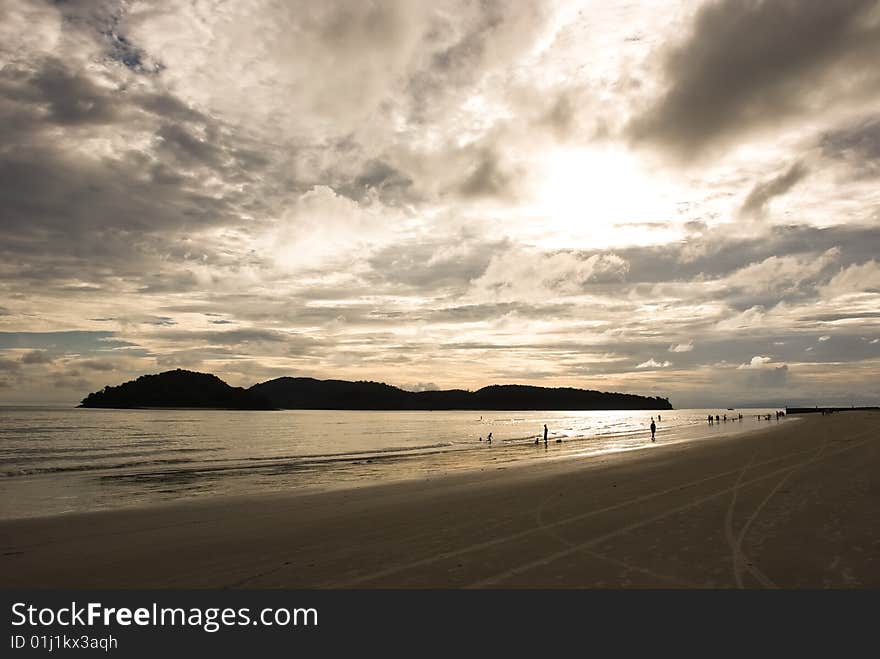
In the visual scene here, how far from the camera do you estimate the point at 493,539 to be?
12.0 meters

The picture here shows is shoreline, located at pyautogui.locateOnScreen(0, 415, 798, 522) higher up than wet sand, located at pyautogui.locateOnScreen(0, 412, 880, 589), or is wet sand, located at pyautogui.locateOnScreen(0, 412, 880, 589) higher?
wet sand, located at pyautogui.locateOnScreen(0, 412, 880, 589)

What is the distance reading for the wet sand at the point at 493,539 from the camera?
9.26 metres

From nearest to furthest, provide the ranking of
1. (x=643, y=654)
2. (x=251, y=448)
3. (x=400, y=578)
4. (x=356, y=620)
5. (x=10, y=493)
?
(x=643, y=654)
(x=356, y=620)
(x=400, y=578)
(x=10, y=493)
(x=251, y=448)

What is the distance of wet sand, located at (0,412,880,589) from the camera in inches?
364

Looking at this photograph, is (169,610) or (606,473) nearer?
(169,610)

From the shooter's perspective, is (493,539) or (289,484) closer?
(493,539)

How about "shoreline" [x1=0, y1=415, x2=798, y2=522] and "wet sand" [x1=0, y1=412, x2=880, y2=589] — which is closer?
"wet sand" [x1=0, y1=412, x2=880, y2=589]

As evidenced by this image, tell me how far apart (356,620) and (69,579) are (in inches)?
275

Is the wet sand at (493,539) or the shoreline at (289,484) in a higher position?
the wet sand at (493,539)

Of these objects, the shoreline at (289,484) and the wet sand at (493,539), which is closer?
the wet sand at (493,539)

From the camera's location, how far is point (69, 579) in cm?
1040

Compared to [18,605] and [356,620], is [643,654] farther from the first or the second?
[18,605]

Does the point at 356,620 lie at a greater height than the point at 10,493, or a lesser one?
greater

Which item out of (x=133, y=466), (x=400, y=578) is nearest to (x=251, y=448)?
(x=133, y=466)
